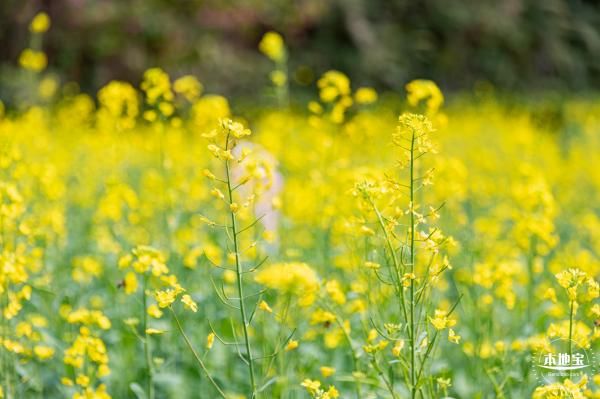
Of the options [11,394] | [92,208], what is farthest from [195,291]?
[92,208]

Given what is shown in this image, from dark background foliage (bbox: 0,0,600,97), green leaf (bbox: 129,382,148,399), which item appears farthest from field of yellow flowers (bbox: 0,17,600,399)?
dark background foliage (bbox: 0,0,600,97)

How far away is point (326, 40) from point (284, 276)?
12356 mm

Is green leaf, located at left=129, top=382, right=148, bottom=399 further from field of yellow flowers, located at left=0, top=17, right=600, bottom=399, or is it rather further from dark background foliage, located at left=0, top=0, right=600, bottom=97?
dark background foliage, located at left=0, top=0, right=600, bottom=97

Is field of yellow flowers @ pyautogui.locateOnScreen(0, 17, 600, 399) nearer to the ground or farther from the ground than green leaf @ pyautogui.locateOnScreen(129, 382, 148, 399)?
farther from the ground

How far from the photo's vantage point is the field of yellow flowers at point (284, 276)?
2055 mm

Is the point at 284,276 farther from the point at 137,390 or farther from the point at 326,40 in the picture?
the point at 326,40

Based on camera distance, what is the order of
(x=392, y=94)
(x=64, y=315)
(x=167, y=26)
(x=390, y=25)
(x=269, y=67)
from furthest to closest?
(x=390, y=25), (x=392, y=94), (x=269, y=67), (x=167, y=26), (x=64, y=315)

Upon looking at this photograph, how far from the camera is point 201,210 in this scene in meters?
5.13

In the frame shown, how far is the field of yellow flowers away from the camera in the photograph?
2.05 m

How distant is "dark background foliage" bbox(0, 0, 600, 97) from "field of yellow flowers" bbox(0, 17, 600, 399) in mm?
5496

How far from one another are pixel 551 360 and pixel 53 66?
34.1 ft

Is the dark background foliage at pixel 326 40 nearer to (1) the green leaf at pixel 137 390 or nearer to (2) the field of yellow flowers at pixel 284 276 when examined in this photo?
(2) the field of yellow flowers at pixel 284 276

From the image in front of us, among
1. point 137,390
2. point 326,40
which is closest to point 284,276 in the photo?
point 137,390

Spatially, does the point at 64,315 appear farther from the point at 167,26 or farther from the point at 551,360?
the point at 167,26
